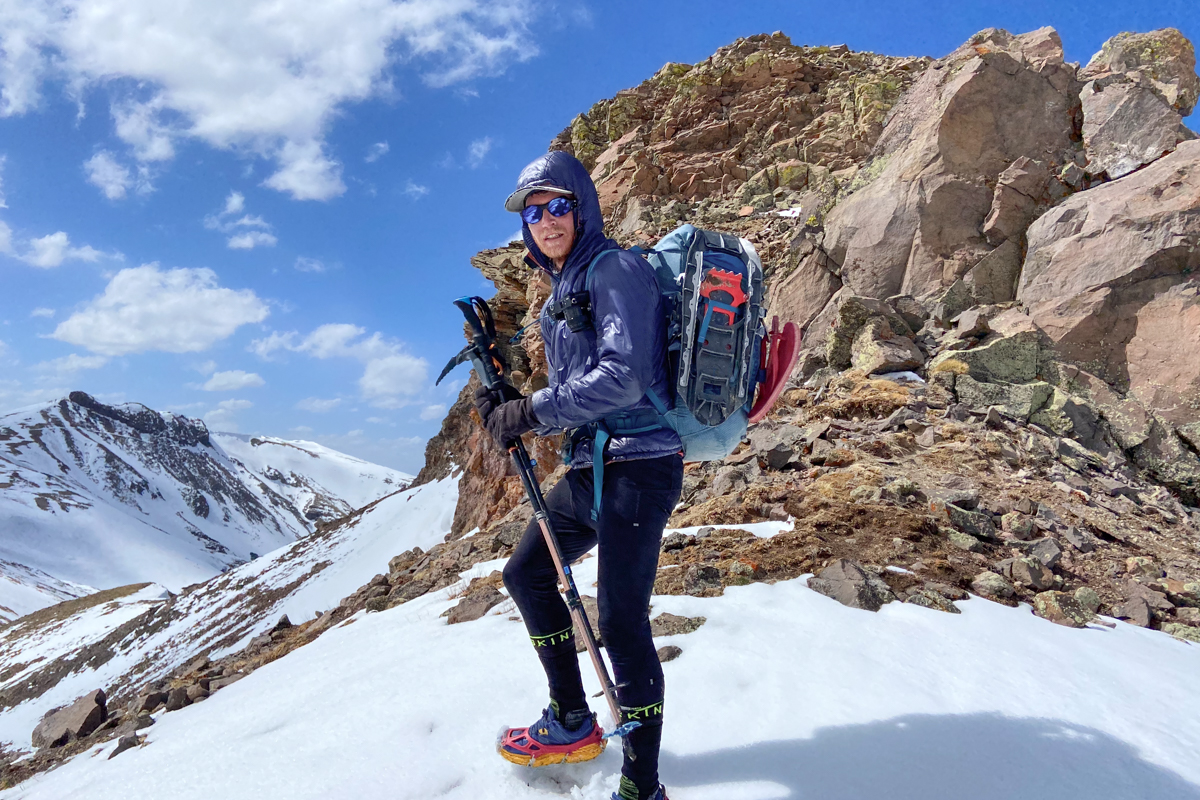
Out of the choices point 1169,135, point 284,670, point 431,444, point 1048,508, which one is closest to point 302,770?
point 284,670

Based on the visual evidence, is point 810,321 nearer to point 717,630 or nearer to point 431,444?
point 717,630

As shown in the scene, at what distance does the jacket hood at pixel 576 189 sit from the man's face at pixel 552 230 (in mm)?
35

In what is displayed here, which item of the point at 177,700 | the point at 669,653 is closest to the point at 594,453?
the point at 669,653

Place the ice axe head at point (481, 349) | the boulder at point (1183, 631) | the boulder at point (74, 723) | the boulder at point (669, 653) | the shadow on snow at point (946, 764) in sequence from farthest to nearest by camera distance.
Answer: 1. the boulder at point (74, 723)
2. the boulder at point (1183, 631)
3. the boulder at point (669, 653)
4. the ice axe head at point (481, 349)
5. the shadow on snow at point (946, 764)

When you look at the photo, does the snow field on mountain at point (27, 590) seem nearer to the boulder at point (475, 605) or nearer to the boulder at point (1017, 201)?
the boulder at point (475, 605)

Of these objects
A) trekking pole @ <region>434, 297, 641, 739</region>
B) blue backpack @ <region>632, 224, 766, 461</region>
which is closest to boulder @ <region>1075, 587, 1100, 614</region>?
blue backpack @ <region>632, 224, 766, 461</region>

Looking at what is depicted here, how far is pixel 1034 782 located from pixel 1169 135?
1696cm

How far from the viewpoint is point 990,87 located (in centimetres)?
1571

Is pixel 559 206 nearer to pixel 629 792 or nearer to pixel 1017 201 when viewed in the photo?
pixel 629 792

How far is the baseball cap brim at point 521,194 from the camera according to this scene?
9.54 feet

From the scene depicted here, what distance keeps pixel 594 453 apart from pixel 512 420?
1.40 ft

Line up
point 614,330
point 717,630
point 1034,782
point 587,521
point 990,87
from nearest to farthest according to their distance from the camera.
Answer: point 614,330, point 1034,782, point 587,521, point 717,630, point 990,87

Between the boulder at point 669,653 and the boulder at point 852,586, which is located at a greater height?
the boulder at point 669,653

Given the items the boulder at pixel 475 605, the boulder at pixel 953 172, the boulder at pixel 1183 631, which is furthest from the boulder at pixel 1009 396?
the boulder at pixel 475 605
